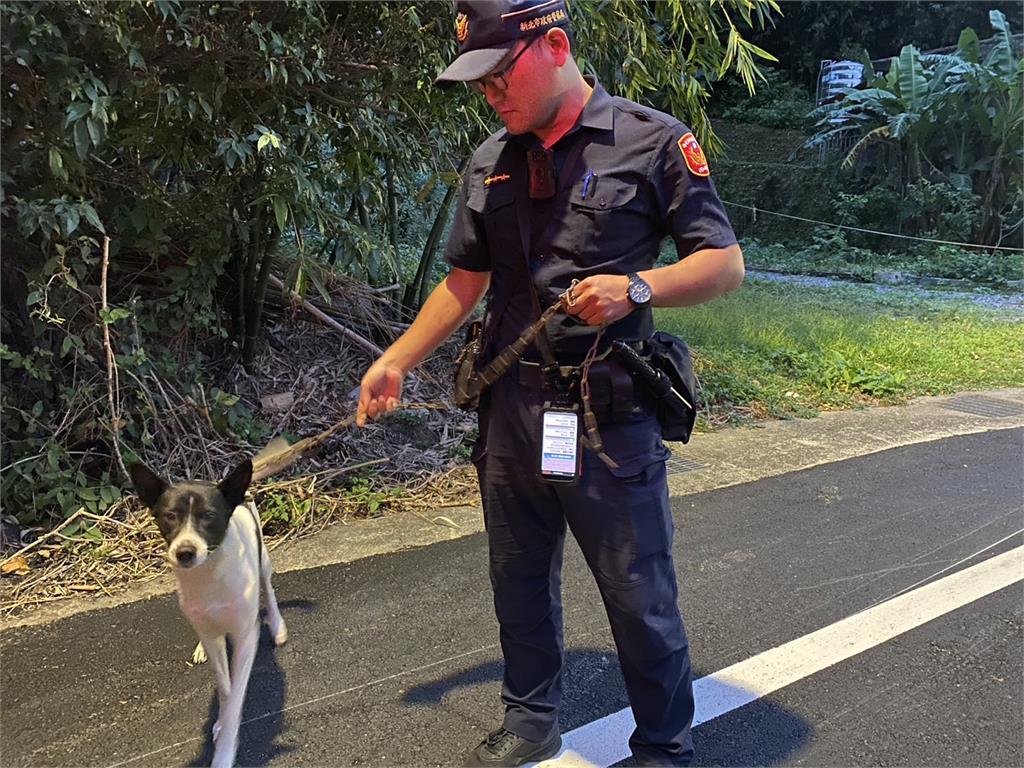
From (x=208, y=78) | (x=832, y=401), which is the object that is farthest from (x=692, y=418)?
(x=832, y=401)

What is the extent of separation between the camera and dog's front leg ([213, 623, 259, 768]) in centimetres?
247

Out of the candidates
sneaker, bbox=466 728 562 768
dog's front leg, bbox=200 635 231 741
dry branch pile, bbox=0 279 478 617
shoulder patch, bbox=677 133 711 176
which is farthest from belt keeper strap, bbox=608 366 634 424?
dry branch pile, bbox=0 279 478 617

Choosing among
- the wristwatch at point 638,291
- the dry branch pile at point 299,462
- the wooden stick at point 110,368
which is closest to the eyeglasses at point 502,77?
the wristwatch at point 638,291

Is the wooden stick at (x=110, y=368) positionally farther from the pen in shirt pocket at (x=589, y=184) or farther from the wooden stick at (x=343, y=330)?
the pen in shirt pocket at (x=589, y=184)

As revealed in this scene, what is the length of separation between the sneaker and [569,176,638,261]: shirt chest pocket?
1.49 meters

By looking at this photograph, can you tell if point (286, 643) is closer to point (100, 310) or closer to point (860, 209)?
point (100, 310)

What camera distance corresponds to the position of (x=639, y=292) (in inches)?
79.8

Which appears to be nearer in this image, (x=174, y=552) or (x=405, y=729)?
(x=174, y=552)

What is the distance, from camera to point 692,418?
7.53 ft

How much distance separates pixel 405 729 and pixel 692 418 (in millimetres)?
1422

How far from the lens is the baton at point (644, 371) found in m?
2.16

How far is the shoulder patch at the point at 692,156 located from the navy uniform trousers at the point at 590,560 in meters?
0.65

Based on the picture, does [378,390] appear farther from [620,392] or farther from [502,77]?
[502,77]

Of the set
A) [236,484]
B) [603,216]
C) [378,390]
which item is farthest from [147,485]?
[603,216]
